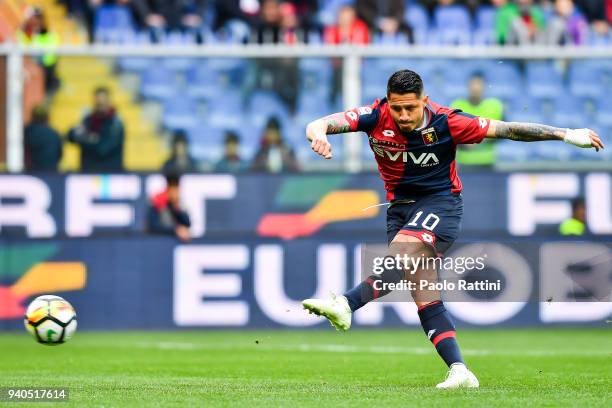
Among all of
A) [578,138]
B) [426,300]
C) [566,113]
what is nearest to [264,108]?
[566,113]

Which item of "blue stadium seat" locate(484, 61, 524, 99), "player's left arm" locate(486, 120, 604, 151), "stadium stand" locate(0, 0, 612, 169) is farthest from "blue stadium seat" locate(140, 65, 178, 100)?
"player's left arm" locate(486, 120, 604, 151)

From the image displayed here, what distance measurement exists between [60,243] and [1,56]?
101 inches

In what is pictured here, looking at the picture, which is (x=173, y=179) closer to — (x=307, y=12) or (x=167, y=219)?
(x=167, y=219)

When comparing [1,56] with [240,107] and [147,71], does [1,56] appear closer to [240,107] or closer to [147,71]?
[147,71]

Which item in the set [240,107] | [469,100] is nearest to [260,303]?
[240,107]

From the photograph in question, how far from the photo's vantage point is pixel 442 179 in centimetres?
874

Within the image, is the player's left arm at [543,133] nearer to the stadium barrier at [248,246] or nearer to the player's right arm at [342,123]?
the player's right arm at [342,123]

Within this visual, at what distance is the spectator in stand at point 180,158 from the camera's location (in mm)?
15766

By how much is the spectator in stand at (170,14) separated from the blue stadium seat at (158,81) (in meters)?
1.65

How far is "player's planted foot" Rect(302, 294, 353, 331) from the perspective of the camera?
8086 mm

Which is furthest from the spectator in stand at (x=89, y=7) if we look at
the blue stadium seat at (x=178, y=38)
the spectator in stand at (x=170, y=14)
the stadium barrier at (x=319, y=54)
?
the stadium barrier at (x=319, y=54)

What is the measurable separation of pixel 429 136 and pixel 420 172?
29 cm

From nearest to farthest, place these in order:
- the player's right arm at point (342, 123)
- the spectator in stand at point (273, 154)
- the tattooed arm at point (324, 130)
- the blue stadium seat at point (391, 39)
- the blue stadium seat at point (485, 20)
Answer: the tattooed arm at point (324, 130) < the player's right arm at point (342, 123) < the spectator in stand at point (273, 154) < the blue stadium seat at point (391, 39) < the blue stadium seat at point (485, 20)

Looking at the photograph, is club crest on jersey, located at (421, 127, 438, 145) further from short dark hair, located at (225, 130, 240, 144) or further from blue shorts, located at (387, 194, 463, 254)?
short dark hair, located at (225, 130, 240, 144)
